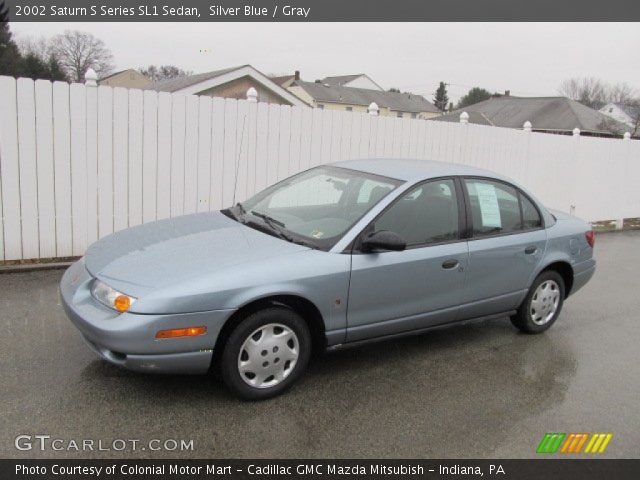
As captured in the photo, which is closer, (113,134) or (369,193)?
(369,193)

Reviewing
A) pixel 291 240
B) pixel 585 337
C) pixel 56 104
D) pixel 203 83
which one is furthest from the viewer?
pixel 203 83

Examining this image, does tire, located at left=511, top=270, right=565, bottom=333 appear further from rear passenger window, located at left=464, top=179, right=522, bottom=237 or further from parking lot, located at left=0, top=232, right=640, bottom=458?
rear passenger window, located at left=464, top=179, right=522, bottom=237

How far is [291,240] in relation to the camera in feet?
13.0

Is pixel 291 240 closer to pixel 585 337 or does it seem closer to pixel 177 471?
pixel 177 471

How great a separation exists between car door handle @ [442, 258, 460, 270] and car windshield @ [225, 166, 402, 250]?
2.36ft

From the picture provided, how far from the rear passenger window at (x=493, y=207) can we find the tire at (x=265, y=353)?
1861 millimetres

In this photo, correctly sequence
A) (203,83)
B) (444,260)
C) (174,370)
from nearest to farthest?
(174,370), (444,260), (203,83)

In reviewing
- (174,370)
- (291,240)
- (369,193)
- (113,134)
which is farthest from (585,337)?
(113,134)

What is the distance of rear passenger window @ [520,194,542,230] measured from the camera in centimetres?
502

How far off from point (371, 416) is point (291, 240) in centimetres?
134

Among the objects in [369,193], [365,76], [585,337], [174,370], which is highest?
[365,76]

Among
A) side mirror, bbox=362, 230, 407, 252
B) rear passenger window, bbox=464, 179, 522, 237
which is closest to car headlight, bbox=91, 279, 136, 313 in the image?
side mirror, bbox=362, 230, 407, 252

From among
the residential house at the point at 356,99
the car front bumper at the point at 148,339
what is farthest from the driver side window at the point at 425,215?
the residential house at the point at 356,99

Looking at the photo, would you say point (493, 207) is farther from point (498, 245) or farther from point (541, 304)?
point (541, 304)
